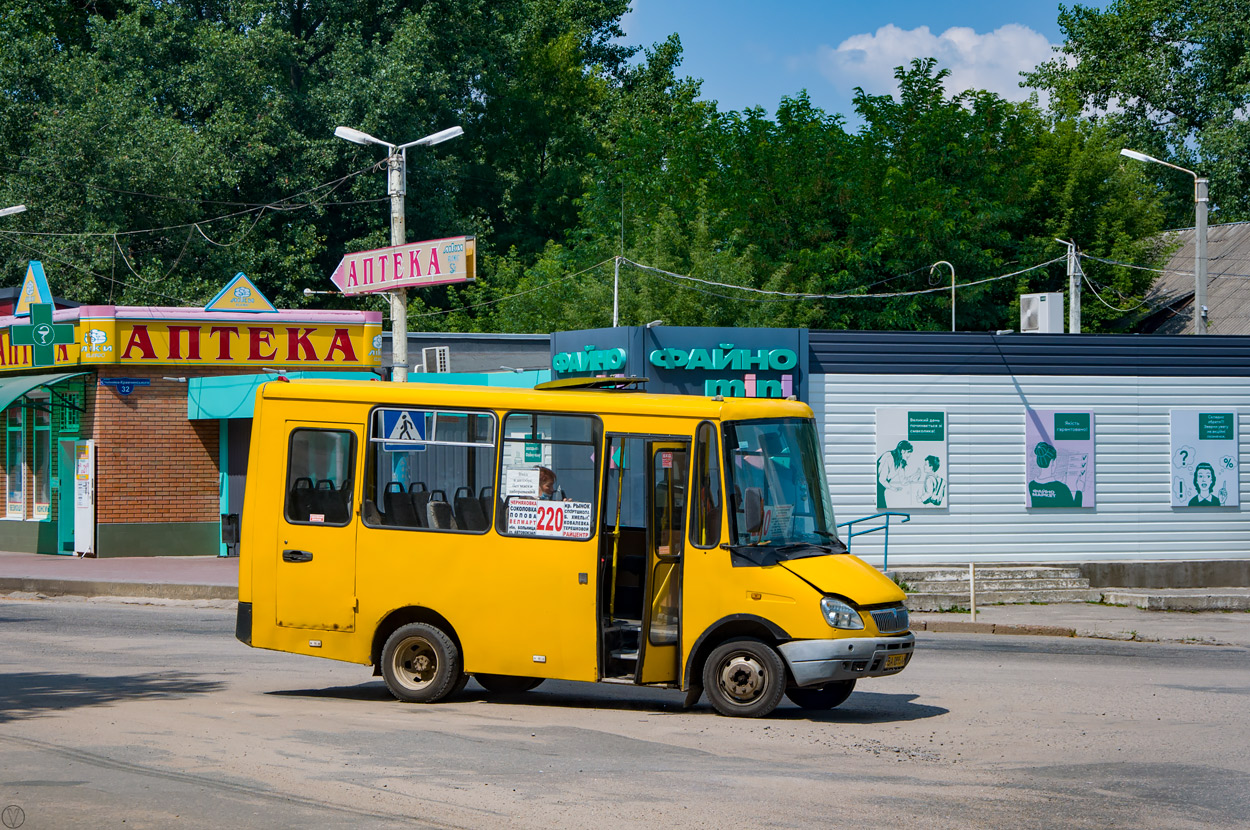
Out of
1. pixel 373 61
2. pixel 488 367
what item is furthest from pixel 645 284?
pixel 373 61

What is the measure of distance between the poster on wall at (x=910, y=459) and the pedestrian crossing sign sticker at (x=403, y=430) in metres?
11.8

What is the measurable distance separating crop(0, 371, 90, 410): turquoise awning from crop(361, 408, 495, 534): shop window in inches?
693

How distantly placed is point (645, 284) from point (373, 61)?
12699mm

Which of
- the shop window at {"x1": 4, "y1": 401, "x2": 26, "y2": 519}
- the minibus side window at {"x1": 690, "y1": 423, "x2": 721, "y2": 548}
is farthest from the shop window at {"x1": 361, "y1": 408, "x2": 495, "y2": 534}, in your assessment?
the shop window at {"x1": 4, "y1": 401, "x2": 26, "y2": 519}

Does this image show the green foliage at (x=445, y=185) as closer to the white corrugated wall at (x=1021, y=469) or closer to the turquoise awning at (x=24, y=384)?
the turquoise awning at (x=24, y=384)

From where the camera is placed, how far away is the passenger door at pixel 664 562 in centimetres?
1062

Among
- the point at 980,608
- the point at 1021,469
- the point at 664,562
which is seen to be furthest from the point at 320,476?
the point at 1021,469

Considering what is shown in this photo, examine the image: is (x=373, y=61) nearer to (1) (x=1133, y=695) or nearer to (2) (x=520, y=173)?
(2) (x=520, y=173)

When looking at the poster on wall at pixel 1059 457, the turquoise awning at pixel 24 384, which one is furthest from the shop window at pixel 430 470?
the turquoise awning at pixel 24 384

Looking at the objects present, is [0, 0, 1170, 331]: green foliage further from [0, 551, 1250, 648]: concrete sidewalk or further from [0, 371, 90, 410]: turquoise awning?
[0, 551, 1250, 648]: concrete sidewalk

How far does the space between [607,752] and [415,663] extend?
2.78m

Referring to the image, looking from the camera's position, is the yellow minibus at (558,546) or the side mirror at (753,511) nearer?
the yellow minibus at (558,546)

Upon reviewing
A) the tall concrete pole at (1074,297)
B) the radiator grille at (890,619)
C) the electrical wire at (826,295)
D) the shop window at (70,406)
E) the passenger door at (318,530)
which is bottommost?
the radiator grille at (890,619)

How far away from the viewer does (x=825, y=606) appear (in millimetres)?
10219
